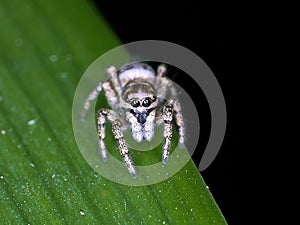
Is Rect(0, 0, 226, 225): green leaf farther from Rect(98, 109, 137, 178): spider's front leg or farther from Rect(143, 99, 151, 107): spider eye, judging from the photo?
Rect(143, 99, 151, 107): spider eye

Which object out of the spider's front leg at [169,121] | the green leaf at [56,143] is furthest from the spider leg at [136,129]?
the green leaf at [56,143]

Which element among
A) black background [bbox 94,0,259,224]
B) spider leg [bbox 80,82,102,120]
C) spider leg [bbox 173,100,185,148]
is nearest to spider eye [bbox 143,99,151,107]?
spider leg [bbox 173,100,185,148]

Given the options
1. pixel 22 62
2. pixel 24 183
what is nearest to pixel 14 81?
pixel 22 62

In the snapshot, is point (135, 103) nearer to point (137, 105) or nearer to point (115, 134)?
point (137, 105)

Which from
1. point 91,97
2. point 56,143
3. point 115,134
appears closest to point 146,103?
point 115,134

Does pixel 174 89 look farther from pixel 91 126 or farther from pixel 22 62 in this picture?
pixel 22 62

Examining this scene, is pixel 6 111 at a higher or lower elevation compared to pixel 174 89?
higher
